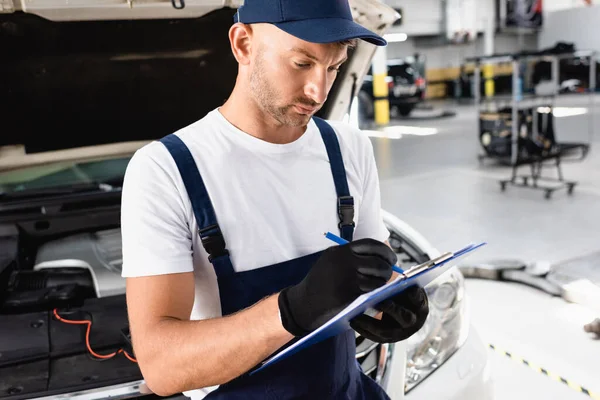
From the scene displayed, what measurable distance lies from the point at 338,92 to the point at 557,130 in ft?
32.1

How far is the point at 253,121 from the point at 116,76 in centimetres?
144

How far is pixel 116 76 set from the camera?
2326mm

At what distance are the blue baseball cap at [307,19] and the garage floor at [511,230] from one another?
2095 mm

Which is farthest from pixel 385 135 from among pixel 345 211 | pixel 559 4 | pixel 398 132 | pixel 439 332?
pixel 559 4

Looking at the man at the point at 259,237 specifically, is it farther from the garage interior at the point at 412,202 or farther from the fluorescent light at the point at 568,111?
the fluorescent light at the point at 568,111

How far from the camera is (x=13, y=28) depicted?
6.57 feet

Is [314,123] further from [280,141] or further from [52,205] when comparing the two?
[52,205]

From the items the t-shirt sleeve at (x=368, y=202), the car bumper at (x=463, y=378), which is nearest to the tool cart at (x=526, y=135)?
the car bumper at (x=463, y=378)

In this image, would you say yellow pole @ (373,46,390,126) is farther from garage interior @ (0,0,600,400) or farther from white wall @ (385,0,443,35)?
garage interior @ (0,0,600,400)

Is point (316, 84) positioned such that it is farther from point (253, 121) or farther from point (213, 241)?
point (213, 241)

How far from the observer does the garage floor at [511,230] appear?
2818 millimetres

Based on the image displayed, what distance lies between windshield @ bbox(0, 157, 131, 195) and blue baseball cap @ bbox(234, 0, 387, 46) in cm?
158

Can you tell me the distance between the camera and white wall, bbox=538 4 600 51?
63.4 ft

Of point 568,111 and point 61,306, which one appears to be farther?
point 568,111
